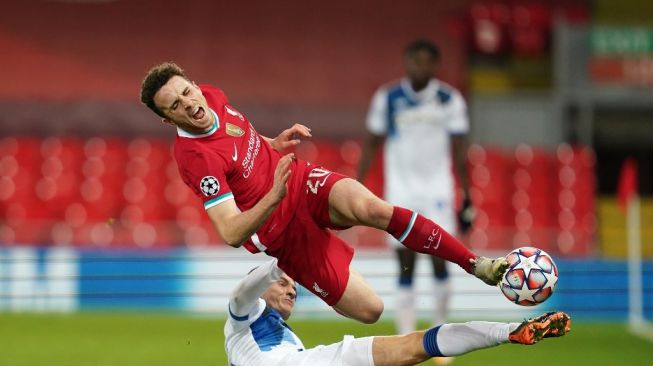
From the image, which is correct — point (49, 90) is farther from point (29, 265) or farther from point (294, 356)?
point (294, 356)

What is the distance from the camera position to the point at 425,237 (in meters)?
5.99

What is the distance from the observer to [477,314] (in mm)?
12836

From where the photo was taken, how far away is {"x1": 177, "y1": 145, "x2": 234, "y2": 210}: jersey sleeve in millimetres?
6105

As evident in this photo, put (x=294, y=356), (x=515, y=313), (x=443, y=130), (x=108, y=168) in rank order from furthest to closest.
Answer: (x=108, y=168)
(x=515, y=313)
(x=443, y=130)
(x=294, y=356)

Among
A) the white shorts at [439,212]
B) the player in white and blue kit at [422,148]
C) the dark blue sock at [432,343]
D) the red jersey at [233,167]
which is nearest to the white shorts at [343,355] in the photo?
the dark blue sock at [432,343]

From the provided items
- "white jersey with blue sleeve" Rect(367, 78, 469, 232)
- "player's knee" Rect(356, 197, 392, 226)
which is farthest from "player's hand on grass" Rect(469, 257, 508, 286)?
"white jersey with blue sleeve" Rect(367, 78, 469, 232)

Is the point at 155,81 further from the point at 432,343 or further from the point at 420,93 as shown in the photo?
the point at 420,93

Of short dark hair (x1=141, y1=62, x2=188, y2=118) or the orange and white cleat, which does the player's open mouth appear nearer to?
short dark hair (x1=141, y1=62, x2=188, y2=118)

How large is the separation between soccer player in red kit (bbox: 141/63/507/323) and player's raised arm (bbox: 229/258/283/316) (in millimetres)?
198

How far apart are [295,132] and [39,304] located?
7.38 m

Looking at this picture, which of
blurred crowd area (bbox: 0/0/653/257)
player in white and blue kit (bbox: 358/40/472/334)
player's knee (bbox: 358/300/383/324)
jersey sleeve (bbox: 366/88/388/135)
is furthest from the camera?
blurred crowd area (bbox: 0/0/653/257)

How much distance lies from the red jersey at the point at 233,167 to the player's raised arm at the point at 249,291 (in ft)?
1.51

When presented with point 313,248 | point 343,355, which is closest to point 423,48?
point 313,248

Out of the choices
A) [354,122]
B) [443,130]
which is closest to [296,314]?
[443,130]
